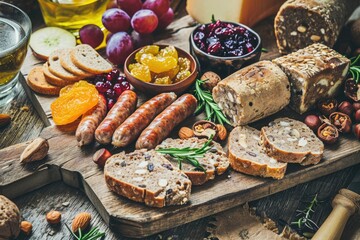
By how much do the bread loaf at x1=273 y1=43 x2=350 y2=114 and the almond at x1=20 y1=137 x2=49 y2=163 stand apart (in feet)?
4.00

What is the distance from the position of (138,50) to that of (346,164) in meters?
1.22

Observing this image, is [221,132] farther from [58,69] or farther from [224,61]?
[58,69]

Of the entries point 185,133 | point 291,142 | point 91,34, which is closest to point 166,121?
point 185,133

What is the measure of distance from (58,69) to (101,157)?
0.72 metres

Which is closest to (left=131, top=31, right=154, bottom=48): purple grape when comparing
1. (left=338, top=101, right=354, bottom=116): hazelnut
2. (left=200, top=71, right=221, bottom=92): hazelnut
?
(left=200, top=71, right=221, bottom=92): hazelnut

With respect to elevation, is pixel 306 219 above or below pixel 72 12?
A: below

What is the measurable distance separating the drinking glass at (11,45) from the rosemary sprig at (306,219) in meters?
1.62

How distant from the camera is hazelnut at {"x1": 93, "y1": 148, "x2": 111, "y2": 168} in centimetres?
286

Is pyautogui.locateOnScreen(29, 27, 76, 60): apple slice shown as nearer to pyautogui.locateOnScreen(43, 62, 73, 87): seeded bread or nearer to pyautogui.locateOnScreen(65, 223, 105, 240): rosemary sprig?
pyautogui.locateOnScreen(43, 62, 73, 87): seeded bread

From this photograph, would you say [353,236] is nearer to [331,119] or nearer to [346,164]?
[346,164]

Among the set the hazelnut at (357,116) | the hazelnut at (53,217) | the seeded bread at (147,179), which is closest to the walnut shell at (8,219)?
the hazelnut at (53,217)

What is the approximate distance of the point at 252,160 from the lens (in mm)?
2816

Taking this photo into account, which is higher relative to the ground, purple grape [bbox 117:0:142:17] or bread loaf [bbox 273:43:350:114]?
bread loaf [bbox 273:43:350:114]

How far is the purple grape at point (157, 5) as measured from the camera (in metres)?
3.68
